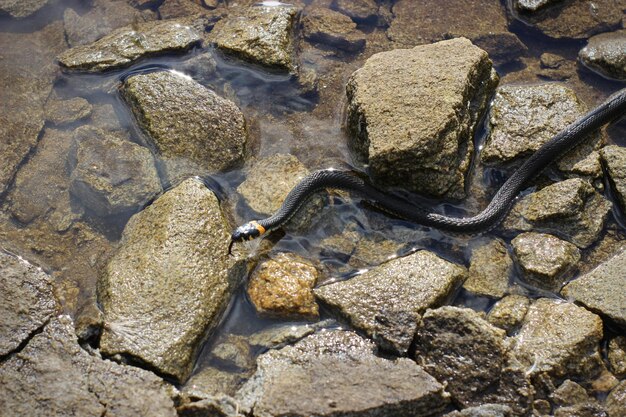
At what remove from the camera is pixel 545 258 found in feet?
18.5

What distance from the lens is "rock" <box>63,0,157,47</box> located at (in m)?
7.99

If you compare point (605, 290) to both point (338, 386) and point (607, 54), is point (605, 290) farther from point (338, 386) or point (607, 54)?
point (607, 54)

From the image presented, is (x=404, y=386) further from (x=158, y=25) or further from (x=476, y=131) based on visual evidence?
(x=158, y=25)

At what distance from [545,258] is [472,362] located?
62.4 inches

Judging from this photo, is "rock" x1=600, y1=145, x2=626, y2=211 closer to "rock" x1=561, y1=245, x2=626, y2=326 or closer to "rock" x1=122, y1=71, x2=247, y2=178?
"rock" x1=561, y1=245, x2=626, y2=326

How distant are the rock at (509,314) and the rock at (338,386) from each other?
3.77ft

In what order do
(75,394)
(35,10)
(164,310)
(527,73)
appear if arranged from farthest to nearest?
(35,10), (527,73), (164,310), (75,394)

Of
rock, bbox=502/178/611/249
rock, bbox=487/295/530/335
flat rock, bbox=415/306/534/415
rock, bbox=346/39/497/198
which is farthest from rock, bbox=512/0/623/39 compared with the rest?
flat rock, bbox=415/306/534/415

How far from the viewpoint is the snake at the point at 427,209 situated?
5.96 metres

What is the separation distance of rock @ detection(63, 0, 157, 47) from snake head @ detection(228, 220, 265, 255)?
13.5 feet

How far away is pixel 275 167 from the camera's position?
6.53m

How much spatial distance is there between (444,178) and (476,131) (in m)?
1.10

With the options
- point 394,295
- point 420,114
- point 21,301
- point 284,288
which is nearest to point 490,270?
point 394,295

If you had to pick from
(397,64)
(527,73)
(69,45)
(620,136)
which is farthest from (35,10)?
(620,136)
